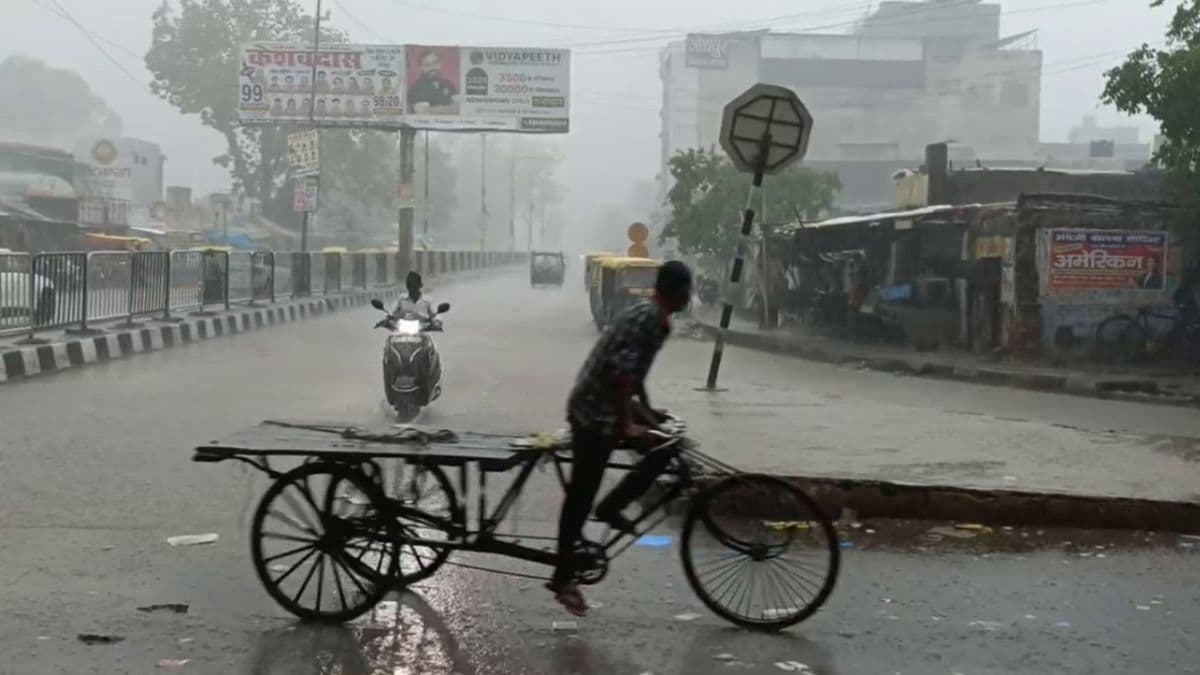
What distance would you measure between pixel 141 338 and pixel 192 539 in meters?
13.8

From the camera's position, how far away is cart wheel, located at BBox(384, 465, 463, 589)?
570 cm

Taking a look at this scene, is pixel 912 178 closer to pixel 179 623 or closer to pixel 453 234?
pixel 179 623

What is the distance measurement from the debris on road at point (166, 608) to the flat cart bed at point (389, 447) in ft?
2.12

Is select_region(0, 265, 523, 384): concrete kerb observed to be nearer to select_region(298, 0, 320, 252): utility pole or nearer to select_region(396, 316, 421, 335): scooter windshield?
select_region(298, 0, 320, 252): utility pole

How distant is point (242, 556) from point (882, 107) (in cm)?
7625

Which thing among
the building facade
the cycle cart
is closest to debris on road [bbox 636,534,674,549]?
the cycle cart

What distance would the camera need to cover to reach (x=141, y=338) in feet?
65.8

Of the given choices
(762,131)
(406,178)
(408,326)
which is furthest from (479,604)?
(406,178)

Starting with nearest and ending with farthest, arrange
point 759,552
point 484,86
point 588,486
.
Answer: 1. point 588,486
2. point 759,552
3. point 484,86

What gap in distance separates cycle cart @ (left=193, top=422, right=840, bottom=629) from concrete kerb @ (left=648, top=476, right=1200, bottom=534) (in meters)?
2.35

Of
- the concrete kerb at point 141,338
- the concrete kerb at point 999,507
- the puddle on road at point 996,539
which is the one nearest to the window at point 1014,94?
the concrete kerb at point 141,338

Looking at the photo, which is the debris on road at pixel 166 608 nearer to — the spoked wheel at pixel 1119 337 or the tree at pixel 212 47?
the spoked wheel at pixel 1119 337

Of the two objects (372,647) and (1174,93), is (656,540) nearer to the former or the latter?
(372,647)

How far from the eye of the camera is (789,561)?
565 cm
